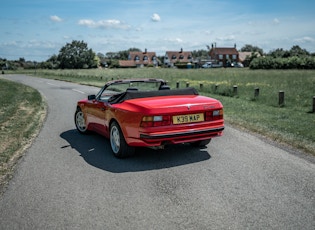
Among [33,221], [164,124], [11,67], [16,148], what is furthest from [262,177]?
[11,67]

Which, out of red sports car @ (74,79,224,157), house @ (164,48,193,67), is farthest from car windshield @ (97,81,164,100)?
house @ (164,48,193,67)

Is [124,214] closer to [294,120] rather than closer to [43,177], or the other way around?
[43,177]

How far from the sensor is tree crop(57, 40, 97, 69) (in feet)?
314

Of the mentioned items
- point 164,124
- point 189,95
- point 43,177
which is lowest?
point 43,177

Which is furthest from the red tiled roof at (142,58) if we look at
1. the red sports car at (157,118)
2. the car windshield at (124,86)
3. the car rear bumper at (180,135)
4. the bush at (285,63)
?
the car rear bumper at (180,135)

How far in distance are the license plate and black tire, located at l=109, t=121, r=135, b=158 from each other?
995mm

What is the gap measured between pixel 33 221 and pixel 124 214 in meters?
1.00

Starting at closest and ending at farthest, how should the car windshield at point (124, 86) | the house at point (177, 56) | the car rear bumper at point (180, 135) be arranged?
the car rear bumper at point (180, 135), the car windshield at point (124, 86), the house at point (177, 56)

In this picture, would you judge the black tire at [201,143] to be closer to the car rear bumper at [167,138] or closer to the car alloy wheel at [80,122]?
the car rear bumper at [167,138]

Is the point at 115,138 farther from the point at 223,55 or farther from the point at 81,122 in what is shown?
the point at 223,55

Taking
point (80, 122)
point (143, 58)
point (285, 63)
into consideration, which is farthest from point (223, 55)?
point (80, 122)

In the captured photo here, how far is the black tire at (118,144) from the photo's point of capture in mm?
5614

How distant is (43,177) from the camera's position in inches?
193

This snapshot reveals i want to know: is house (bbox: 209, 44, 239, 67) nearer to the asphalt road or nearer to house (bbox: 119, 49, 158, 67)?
house (bbox: 119, 49, 158, 67)
